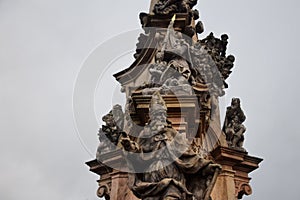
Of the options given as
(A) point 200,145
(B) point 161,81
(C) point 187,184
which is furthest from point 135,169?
(B) point 161,81

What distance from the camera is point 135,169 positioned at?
17.1 feet

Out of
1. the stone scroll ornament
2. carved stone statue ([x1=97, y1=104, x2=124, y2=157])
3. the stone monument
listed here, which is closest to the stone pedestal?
the stone monument

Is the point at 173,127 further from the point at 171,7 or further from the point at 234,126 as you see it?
the point at 171,7

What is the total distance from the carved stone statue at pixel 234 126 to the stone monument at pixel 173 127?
2cm

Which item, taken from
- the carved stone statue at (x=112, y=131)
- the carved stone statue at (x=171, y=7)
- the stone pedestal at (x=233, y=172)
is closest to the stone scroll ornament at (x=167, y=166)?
the stone pedestal at (x=233, y=172)

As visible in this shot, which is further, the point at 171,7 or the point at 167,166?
the point at 171,7

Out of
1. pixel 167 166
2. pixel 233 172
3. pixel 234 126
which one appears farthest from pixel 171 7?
pixel 167 166

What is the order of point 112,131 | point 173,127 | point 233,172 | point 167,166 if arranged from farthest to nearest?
point 112,131 → point 233,172 → point 173,127 → point 167,166

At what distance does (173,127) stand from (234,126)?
3029mm

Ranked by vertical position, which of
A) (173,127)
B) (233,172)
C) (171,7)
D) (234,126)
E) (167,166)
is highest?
(171,7)

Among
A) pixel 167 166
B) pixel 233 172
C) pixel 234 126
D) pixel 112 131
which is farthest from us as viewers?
pixel 234 126

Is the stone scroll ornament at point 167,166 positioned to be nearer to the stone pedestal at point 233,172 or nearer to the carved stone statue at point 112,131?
the stone pedestal at point 233,172

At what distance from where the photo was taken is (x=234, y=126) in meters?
9.15

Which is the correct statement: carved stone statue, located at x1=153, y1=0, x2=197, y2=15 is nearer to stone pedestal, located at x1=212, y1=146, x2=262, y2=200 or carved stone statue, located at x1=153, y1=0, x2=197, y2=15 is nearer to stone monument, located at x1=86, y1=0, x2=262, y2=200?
stone monument, located at x1=86, y1=0, x2=262, y2=200
